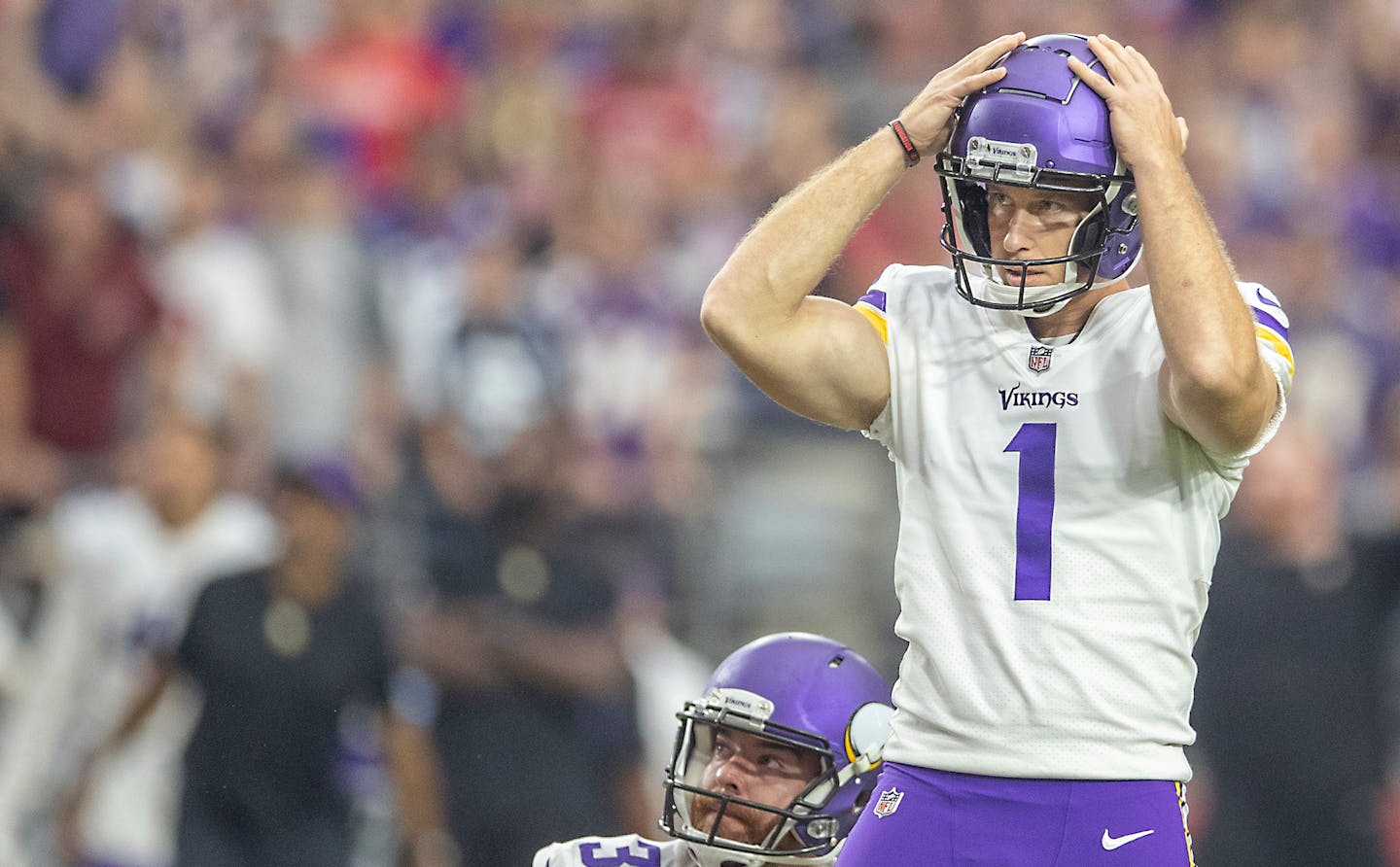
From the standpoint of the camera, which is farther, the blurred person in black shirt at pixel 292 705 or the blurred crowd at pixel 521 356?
the blurred crowd at pixel 521 356

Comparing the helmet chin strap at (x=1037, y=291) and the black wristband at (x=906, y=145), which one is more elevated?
the black wristband at (x=906, y=145)

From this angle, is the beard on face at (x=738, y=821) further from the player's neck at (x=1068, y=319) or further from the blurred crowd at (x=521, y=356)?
the blurred crowd at (x=521, y=356)

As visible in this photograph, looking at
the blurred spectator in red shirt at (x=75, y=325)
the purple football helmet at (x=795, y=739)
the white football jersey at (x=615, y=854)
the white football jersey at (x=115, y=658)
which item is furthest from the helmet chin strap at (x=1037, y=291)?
the blurred spectator in red shirt at (x=75, y=325)

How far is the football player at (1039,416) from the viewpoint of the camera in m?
3.51

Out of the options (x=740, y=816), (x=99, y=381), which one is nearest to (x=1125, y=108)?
(x=740, y=816)

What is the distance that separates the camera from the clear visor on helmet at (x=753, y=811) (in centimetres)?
424

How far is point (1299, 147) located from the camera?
10914 mm

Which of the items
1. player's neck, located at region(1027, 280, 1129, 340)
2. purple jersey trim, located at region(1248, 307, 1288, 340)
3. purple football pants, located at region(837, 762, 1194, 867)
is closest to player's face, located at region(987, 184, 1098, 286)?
player's neck, located at region(1027, 280, 1129, 340)

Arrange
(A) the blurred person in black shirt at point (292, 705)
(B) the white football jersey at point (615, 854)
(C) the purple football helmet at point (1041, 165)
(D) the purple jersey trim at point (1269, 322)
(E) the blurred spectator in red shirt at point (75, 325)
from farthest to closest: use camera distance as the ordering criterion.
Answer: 1. (E) the blurred spectator in red shirt at point (75, 325)
2. (A) the blurred person in black shirt at point (292, 705)
3. (B) the white football jersey at point (615, 854)
4. (D) the purple jersey trim at point (1269, 322)
5. (C) the purple football helmet at point (1041, 165)

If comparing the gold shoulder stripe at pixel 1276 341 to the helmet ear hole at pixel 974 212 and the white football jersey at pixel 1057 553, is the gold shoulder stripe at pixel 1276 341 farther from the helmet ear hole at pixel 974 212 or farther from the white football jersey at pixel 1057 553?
the helmet ear hole at pixel 974 212

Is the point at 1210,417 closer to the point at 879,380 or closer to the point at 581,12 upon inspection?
the point at 879,380

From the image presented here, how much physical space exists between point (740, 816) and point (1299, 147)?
25.1ft

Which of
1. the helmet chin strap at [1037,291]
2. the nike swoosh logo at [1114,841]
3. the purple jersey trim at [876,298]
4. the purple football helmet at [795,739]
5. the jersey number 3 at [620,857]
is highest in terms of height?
the helmet chin strap at [1037,291]

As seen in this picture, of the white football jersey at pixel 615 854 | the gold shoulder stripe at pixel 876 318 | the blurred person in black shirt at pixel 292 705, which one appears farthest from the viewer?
the blurred person in black shirt at pixel 292 705
